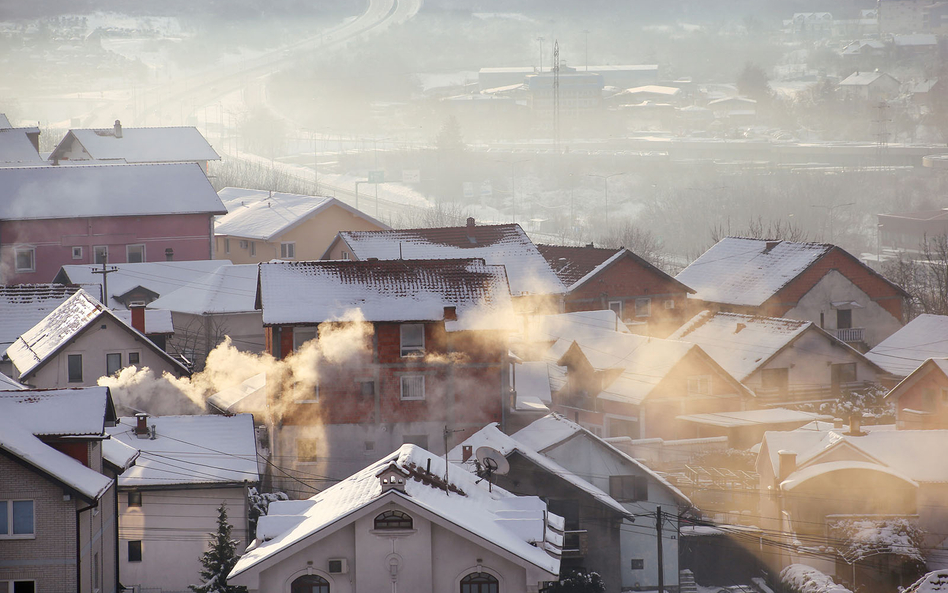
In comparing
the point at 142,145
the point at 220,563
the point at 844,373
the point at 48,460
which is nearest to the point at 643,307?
the point at 844,373

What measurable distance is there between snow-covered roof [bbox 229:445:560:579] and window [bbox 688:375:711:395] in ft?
51.3

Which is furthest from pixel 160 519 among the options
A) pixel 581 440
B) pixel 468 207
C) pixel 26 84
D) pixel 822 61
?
pixel 822 61

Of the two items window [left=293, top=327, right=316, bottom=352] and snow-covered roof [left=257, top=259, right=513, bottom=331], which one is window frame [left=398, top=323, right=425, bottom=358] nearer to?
snow-covered roof [left=257, top=259, right=513, bottom=331]

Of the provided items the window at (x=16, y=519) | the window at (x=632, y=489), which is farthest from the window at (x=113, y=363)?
the window at (x=632, y=489)

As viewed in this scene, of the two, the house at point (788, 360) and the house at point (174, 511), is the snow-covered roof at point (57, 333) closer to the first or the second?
the house at point (174, 511)

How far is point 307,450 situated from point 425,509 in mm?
11111

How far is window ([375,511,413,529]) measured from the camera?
1942cm

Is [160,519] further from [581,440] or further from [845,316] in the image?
[845,316]

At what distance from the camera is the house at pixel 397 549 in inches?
748

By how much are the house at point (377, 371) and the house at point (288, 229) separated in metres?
27.3

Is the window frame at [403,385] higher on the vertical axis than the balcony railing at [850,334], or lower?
lower

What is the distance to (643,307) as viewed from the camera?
4722 centimetres

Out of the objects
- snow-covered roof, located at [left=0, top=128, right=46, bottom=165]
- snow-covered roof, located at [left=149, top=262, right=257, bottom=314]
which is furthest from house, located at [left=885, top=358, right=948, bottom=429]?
snow-covered roof, located at [left=0, top=128, right=46, bottom=165]

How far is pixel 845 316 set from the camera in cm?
4866
